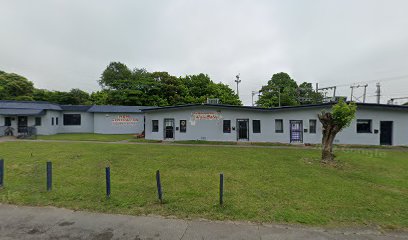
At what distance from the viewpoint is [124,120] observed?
27.6 meters

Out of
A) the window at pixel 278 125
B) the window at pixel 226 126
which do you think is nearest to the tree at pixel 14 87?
the window at pixel 226 126

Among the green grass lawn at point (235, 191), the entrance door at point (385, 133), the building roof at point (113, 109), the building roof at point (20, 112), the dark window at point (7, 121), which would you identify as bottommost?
the green grass lawn at point (235, 191)

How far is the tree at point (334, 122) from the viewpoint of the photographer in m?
10.1

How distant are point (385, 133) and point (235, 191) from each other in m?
18.0

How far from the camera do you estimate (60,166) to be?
9016 mm

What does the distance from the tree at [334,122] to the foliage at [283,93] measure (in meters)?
36.6

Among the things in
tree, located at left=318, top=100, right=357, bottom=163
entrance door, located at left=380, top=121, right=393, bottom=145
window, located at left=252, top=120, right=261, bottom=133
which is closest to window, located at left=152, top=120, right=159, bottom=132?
window, located at left=252, top=120, right=261, bottom=133

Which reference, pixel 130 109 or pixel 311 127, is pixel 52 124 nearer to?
pixel 130 109

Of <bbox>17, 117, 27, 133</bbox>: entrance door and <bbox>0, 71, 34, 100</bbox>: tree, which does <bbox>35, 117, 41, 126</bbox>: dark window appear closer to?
<bbox>17, 117, 27, 133</bbox>: entrance door

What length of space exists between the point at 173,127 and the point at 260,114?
8.32 meters

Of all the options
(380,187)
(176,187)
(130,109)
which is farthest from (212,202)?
(130,109)

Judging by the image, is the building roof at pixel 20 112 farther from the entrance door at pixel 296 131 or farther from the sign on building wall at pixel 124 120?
the entrance door at pixel 296 131

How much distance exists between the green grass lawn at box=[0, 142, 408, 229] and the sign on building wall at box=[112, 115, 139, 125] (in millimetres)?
18054

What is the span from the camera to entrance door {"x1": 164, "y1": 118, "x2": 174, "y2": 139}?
2039cm
